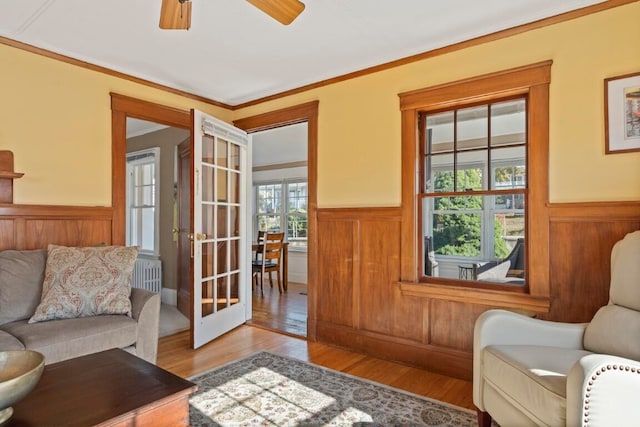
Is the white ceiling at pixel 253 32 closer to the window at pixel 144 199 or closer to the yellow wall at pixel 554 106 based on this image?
the yellow wall at pixel 554 106

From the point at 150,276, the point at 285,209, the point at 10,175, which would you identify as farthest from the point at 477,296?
the point at 285,209

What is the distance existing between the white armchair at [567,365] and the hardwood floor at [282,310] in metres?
2.03

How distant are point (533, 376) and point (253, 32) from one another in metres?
2.54

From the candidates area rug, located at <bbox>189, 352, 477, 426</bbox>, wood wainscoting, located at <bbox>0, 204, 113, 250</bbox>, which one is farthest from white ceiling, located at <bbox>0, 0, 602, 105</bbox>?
area rug, located at <bbox>189, 352, 477, 426</bbox>

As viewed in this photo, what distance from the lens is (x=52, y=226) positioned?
280 centimetres

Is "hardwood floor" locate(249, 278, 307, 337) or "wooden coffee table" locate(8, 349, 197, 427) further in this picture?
"hardwood floor" locate(249, 278, 307, 337)

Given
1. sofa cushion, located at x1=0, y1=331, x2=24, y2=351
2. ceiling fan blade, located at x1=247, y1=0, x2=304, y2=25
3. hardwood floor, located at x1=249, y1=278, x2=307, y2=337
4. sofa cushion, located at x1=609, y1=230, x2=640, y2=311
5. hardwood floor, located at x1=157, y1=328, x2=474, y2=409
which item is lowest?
hardwood floor, located at x1=249, y1=278, x2=307, y2=337

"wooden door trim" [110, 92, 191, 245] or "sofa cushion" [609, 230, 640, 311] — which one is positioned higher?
"wooden door trim" [110, 92, 191, 245]

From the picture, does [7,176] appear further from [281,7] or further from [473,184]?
[473,184]

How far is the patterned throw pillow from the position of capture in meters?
2.23

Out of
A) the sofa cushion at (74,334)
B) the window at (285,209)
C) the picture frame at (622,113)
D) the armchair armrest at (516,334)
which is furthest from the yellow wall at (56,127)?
the window at (285,209)

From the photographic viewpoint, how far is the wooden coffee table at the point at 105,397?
46.6 inches

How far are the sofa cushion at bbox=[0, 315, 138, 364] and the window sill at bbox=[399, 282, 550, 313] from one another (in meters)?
1.94

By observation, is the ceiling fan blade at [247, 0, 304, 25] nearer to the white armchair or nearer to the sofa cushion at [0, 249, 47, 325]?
the white armchair
